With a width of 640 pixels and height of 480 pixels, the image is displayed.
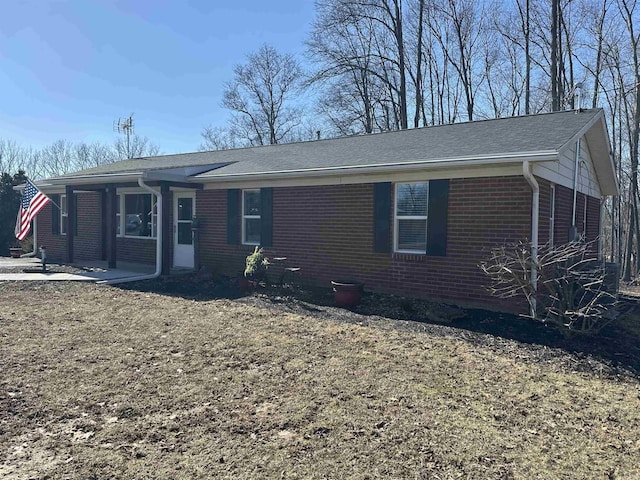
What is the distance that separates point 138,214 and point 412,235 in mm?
8864

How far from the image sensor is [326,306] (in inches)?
322

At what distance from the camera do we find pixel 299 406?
385 centimetres

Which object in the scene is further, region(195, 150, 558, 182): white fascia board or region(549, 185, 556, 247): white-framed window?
region(549, 185, 556, 247): white-framed window

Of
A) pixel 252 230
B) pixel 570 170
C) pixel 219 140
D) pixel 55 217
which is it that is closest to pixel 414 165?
pixel 570 170

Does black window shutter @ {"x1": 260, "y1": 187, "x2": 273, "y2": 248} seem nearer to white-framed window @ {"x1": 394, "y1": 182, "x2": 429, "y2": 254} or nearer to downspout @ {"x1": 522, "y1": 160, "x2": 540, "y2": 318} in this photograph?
white-framed window @ {"x1": 394, "y1": 182, "x2": 429, "y2": 254}

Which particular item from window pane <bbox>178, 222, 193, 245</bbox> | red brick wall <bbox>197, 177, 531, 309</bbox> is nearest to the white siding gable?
red brick wall <bbox>197, 177, 531, 309</bbox>

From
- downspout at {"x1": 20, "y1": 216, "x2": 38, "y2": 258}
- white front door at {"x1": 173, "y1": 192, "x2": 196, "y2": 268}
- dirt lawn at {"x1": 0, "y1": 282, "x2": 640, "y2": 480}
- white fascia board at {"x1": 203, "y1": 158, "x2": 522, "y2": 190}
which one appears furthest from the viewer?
downspout at {"x1": 20, "y1": 216, "x2": 38, "y2": 258}

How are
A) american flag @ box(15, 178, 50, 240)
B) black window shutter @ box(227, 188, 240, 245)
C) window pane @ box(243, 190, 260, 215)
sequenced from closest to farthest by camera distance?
1. window pane @ box(243, 190, 260, 215)
2. black window shutter @ box(227, 188, 240, 245)
3. american flag @ box(15, 178, 50, 240)

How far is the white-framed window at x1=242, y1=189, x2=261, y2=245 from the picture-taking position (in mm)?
10891

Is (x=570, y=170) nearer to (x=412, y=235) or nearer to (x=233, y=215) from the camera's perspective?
(x=412, y=235)

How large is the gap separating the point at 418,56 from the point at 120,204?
1765 centimetres

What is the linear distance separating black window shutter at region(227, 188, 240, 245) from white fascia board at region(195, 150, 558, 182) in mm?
516

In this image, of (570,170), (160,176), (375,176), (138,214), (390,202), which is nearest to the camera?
(390,202)

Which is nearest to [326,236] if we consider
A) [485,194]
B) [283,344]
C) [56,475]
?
[485,194]
